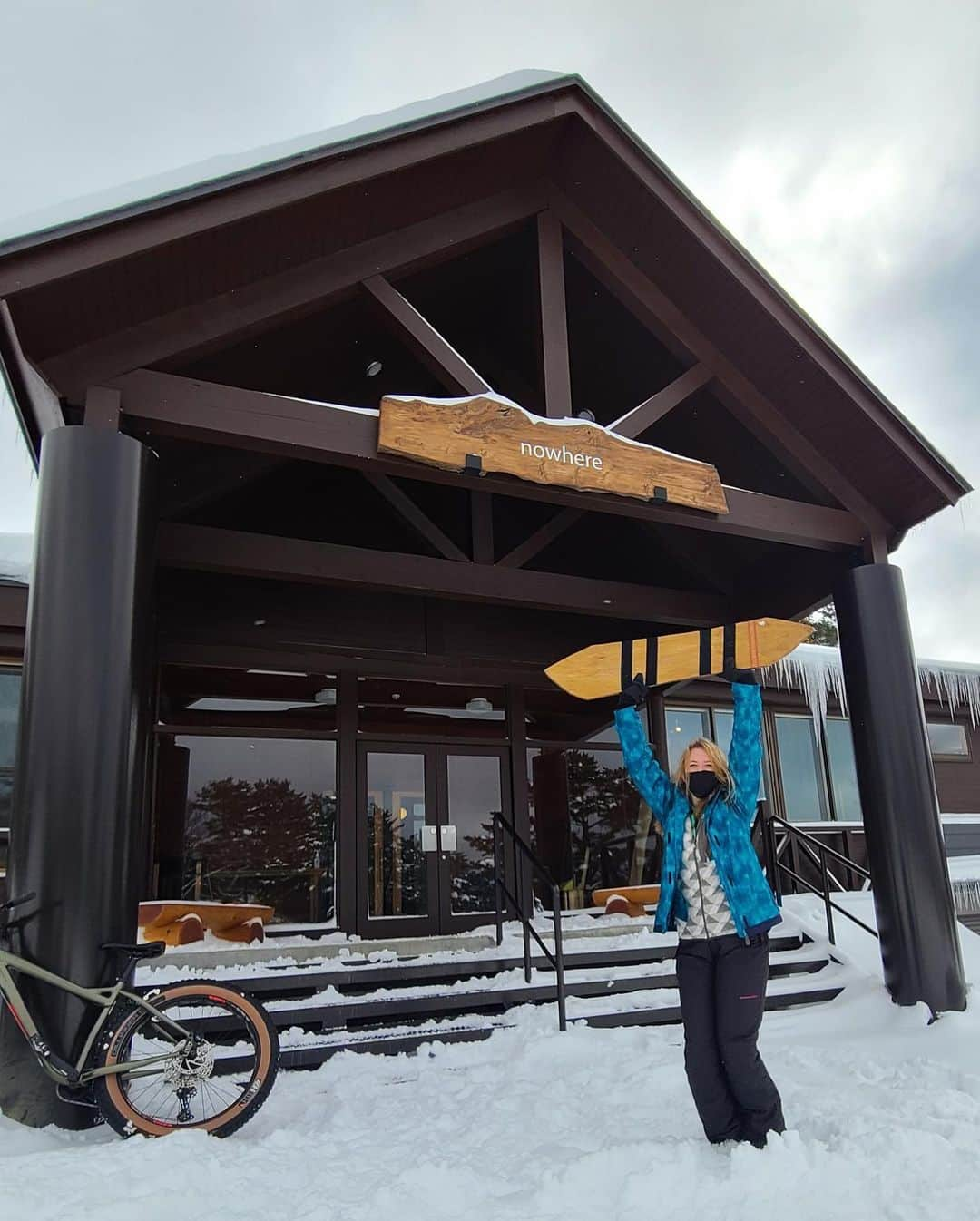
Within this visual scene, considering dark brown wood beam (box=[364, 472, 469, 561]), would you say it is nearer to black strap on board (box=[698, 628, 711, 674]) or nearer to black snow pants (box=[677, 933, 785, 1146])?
black strap on board (box=[698, 628, 711, 674])

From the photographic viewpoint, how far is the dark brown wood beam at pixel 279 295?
447cm

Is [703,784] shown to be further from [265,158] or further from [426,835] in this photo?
[426,835]

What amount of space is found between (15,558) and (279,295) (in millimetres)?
3942

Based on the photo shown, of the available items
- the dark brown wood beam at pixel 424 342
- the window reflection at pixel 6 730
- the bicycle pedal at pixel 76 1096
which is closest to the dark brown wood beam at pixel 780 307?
the dark brown wood beam at pixel 424 342

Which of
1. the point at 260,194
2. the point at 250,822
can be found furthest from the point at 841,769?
the point at 260,194

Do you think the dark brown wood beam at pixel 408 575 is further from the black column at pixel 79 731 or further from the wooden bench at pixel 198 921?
the wooden bench at pixel 198 921

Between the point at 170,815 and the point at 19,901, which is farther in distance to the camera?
the point at 170,815

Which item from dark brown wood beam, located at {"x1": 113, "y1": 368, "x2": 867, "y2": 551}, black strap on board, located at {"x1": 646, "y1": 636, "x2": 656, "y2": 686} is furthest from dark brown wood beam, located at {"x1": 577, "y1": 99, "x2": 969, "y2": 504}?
black strap on board, located at {"x1": 646, "y1": 636, "x2": 656, "y2": 686}

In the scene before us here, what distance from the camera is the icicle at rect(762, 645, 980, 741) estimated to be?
1117 centimetres

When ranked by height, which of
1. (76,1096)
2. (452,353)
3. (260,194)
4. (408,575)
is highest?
(260,194)

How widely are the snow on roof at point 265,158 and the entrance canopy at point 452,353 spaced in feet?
0.07

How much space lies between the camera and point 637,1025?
17.0 feet

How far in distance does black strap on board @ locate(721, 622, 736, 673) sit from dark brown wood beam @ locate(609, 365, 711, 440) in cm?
164

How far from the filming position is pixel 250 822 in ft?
26.5
